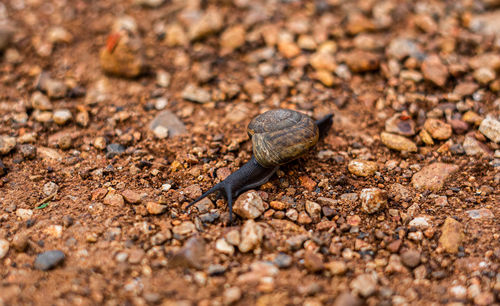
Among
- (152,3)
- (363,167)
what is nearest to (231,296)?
(363,167)

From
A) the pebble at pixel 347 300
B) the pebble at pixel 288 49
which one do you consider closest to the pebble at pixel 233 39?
the pebble at pixel 288 49

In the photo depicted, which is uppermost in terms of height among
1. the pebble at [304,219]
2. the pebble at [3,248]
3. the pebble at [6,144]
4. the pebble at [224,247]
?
the pebble at [6,144]

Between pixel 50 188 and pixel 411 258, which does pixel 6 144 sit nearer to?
pixel 50 188

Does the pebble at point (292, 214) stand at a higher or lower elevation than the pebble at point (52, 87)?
lower

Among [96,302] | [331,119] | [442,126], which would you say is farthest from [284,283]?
[442,126]

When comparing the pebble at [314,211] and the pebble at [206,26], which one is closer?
the pebble at [314,211]

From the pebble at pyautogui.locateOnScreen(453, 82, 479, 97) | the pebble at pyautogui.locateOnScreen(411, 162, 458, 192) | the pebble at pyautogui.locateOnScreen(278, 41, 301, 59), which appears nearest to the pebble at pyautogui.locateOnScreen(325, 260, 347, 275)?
the pebble at pyautogui.locateOnScreen(411, 162, 458, 192)

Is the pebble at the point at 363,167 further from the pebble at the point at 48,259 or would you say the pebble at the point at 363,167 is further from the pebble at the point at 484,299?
the pebble at the point at 48,259
